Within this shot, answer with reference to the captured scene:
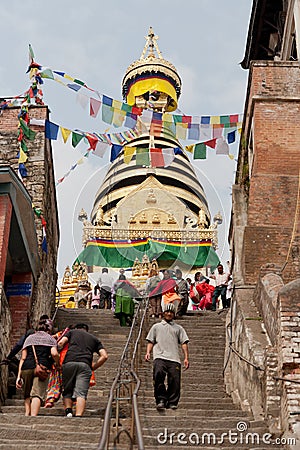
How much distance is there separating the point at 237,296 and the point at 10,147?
672 centimetres

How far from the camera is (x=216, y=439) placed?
846 centimetres

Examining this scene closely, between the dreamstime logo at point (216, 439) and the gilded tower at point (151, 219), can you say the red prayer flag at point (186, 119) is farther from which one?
the dreamstime logo at point (216, 439)

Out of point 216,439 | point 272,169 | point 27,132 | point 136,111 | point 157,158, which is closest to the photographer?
point 216,439

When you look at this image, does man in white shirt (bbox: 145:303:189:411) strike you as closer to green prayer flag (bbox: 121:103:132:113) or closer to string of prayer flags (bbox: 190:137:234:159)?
green prayer flag (bbox: 121:103:132:113)

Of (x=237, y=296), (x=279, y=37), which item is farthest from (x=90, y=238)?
(x=237, y=296)

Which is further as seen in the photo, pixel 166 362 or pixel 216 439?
pixel 166 362


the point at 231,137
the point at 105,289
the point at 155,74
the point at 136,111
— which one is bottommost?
the point at 105,289

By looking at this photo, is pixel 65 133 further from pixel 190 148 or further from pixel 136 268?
pixel 136 268

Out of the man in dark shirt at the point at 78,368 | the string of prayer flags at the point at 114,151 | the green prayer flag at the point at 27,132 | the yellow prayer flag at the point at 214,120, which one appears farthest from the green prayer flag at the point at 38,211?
the man in dark shirt at the point at 78,368

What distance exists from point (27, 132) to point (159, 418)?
32.7 ft

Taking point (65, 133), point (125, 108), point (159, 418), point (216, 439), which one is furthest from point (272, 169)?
point (216, 439)

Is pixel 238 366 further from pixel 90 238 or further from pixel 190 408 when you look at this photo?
pixel 90 238

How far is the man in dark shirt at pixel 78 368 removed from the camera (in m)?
9.17

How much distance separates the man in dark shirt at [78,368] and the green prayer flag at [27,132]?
29.1 ft
